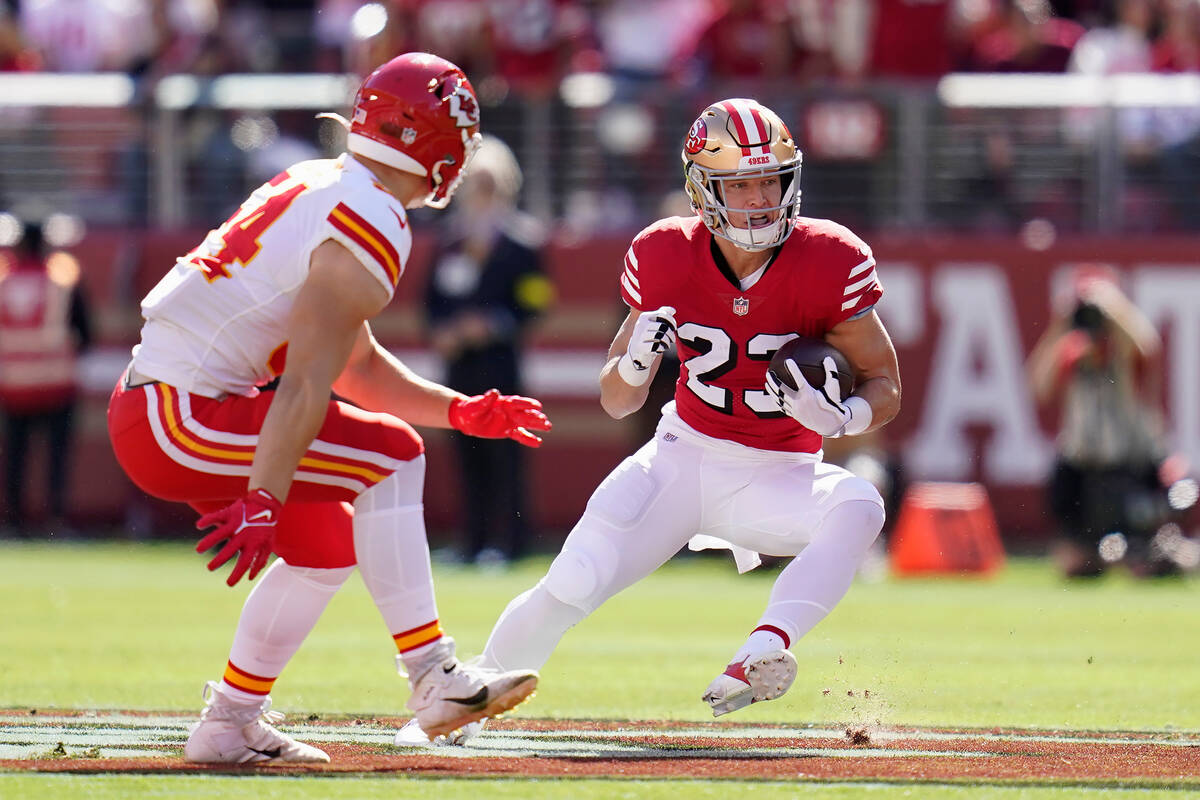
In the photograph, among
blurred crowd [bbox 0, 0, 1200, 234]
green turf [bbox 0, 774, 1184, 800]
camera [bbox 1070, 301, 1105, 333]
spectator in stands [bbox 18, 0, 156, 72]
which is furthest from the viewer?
spectator in stands [bbox 18, 0, 156, 72]

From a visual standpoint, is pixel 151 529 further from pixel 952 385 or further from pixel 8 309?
pixel 952 385

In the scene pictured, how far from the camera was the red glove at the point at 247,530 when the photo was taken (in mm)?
4930

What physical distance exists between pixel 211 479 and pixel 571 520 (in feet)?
27.0

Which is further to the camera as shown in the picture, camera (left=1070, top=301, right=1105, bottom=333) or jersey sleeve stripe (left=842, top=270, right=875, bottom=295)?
camera (left=1070, top=301, right=1105, bottom=333)

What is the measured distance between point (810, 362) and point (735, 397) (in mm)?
396

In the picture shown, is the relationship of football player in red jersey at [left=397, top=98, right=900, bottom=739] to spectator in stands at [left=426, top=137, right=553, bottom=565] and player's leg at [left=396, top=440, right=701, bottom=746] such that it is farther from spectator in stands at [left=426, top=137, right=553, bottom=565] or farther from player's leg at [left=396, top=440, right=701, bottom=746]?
spectator in stands at [left=426, top=137, right=553, bottom=565]

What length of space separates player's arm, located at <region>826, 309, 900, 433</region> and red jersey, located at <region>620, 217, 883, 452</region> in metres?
0.04

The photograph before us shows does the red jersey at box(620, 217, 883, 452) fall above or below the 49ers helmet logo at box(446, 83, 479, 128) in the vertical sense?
below

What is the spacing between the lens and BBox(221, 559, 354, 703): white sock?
541 centimetres

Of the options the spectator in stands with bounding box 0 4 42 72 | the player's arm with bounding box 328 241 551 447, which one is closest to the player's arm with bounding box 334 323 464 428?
the player's arm with bounding box 328 241 551 447

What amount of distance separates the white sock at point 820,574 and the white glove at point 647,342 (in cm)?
67

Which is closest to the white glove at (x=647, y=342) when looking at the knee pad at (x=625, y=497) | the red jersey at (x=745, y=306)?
the red jersey at (x=745, y=306)

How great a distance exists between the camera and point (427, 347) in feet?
43.7

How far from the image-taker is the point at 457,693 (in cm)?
534
